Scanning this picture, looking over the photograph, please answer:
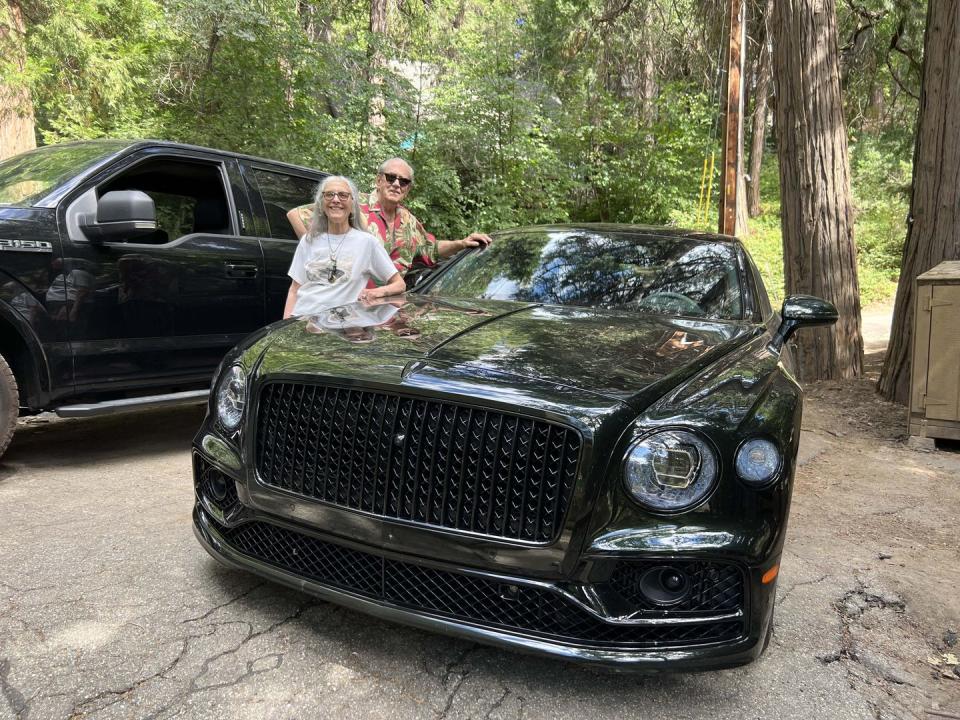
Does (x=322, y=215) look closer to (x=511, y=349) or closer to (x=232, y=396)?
(x=232, y=396)

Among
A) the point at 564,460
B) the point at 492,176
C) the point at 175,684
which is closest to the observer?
the point at 564,460

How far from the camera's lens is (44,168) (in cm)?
434

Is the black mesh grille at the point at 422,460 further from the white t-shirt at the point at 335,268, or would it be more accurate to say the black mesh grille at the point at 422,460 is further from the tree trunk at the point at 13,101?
the tree trunk at the point at 13,101

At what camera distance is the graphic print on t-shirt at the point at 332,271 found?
4.08 meters

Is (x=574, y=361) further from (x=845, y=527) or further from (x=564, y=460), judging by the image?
(x=845, y=527)

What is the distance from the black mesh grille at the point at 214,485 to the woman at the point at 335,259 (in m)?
1.42

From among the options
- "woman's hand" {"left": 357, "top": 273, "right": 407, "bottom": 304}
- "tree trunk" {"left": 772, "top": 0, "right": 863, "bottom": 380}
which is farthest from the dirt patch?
"woman's hand" {"left": 357, "top": 273, "right": 407, "bottom": 304}

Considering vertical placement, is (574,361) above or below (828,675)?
above

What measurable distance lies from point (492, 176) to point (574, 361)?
10.9 metres

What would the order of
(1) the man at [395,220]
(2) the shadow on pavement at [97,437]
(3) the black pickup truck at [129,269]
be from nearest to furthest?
1. (3) the black pickup truck at [129,269]
2. (2) the shadow on pavement at [97,437]
3. (1) the man at [395,220]

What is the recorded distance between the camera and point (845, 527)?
392 cm

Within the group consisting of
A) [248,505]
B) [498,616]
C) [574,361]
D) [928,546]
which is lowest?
[928,546]

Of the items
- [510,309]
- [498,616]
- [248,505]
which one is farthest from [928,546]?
[248,505]

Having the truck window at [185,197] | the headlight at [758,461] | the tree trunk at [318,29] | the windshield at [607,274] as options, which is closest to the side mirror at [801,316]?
the windshield at [607,274]
